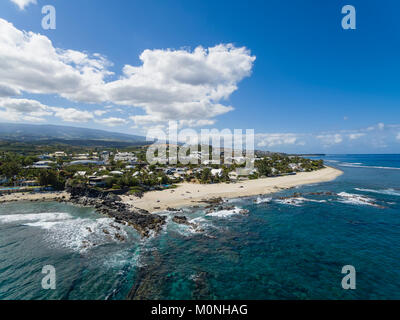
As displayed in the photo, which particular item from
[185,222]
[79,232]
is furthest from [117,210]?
[185,222]

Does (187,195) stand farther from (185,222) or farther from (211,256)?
(211,256)

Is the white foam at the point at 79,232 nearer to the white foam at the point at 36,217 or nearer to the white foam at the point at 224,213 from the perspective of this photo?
the white foam at the point at 36,217

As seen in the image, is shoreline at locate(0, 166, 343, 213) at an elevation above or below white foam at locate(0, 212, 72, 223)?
above

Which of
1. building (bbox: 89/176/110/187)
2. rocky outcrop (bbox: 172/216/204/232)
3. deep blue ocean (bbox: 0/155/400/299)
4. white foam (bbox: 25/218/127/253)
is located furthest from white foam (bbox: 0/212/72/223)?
rocky outcrop (bbox: 172/216/204/232)

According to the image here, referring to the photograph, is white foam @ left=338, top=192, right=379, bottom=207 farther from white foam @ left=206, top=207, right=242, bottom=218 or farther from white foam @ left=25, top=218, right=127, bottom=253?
white foam @ left=25, top=218, right=127, bottom=253

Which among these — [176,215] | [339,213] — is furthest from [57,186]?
[339,213]

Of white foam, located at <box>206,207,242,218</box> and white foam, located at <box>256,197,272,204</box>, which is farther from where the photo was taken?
white foam, located at <box>256,197,272,204</box>

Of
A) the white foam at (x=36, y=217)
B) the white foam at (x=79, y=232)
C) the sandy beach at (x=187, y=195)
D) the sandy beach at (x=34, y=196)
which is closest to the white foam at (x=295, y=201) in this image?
the sandy beach at (x=187, y=195)
